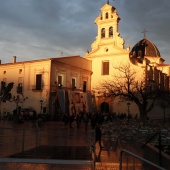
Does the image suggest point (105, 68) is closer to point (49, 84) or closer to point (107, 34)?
point (107, 34)

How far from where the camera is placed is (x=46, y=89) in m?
47.1

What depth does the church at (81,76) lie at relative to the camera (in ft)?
154

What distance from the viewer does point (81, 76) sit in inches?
2137

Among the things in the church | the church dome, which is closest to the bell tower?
the church

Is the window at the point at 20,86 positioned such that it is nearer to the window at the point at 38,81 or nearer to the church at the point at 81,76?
the church at the point at 81,76

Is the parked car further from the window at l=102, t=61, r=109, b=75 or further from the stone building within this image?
the window at l=102, t=61, r=109, b=75

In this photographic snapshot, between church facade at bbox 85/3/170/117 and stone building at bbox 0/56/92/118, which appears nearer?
stone building at bbox 0/56/92/118

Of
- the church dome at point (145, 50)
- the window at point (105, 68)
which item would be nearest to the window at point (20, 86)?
the window at point (105, 68)

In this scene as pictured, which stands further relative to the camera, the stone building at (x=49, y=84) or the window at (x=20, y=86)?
the window at (x=20, y=86)

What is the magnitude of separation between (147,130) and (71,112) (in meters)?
28.4

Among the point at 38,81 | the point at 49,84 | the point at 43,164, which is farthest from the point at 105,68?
the point at 43,164

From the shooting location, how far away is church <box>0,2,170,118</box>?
4705cm

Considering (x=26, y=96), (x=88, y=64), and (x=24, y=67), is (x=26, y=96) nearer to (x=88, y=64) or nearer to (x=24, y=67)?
(x=24, y=67)

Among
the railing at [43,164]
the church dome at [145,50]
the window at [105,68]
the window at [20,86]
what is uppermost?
the church dome at [145,50]
